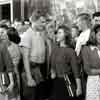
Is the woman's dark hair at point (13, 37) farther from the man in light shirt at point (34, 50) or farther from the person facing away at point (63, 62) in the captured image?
the person facing away at point (63, 62)

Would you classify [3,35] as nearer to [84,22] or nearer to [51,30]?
[51,30]

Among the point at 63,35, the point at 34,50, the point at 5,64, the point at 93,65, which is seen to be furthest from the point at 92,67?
the point at 5,64

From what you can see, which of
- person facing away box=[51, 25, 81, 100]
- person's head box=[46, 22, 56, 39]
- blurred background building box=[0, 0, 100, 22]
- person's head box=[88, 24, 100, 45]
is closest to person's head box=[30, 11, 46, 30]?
person's head box=[46, 22, 56, 39]

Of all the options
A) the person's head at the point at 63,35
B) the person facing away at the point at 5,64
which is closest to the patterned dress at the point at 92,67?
the person's head at the point at 63,35

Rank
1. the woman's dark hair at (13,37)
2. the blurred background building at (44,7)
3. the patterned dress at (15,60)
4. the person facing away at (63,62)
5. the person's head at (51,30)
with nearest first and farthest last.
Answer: the person facing away at (63,62), the patterned dress at (15,60), the woman's dark hair at (13,37), the person's head at (51,30), the blurred background building at (44,7)

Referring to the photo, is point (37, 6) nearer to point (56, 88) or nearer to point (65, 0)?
point (65, 0)

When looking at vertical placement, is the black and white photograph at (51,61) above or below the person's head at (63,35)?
below

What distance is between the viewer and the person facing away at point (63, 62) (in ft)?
14.8

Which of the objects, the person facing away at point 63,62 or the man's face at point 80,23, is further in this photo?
the man's face at point 80,23

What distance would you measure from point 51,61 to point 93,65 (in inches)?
27.9

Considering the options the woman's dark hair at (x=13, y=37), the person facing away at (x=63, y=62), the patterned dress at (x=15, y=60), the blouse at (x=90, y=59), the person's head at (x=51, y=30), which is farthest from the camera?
the person's head at (x=51, y=30)

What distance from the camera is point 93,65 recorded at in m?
4.18

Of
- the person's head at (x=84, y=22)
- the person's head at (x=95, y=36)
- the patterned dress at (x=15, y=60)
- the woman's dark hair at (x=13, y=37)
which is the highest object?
the person's head at (x=84, y=22)

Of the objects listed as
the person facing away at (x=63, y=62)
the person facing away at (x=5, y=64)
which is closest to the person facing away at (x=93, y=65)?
the person facing away at (x=63, y=62)
